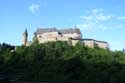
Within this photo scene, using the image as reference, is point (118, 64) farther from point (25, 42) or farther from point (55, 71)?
point (25, 42)

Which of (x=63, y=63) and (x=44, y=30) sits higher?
(x=44, y=30)

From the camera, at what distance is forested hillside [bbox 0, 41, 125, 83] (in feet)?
121

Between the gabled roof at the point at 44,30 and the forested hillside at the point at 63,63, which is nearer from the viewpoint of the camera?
the forested hillside at the point at 63,63

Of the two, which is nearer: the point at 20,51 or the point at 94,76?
the point at 94,76

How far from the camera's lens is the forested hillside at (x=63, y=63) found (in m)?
36.9

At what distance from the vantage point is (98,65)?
4291 cm

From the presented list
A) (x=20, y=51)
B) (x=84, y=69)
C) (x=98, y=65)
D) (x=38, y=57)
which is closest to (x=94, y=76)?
(x=84, y=69)

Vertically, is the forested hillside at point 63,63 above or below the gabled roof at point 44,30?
below

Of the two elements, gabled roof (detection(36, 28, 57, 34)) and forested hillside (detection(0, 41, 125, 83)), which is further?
gabled roof (detection(36, 28, 57, 34))

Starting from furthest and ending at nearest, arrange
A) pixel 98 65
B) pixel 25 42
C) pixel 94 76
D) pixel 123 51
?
pixel 25 42, pixel 123 51, pixel 98 65, pixel 94 76

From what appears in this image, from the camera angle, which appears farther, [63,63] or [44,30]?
[44,30]

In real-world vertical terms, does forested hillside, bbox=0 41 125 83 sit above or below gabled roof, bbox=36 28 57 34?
below

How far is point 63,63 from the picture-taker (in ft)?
136

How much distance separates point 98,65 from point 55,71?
7.38 m
